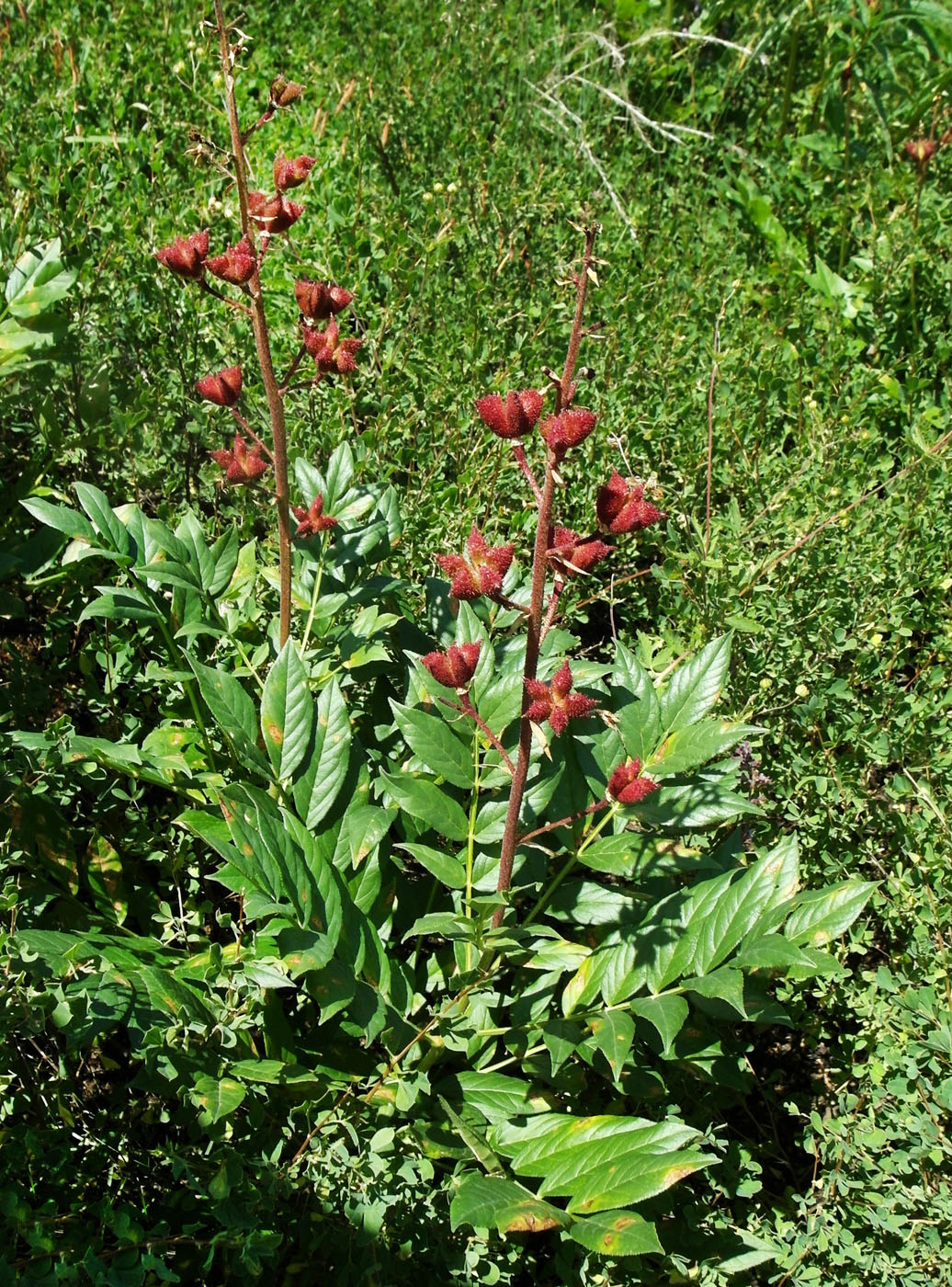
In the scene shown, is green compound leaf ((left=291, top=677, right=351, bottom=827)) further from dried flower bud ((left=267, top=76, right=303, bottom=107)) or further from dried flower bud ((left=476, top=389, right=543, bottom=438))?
dried flower bud ((left=267, top=76, right=303, bottom=107))

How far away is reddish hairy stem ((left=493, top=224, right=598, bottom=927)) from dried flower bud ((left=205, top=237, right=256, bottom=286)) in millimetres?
607

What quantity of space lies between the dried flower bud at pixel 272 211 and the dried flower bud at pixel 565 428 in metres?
0.74

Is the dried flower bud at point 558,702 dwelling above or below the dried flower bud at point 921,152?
below

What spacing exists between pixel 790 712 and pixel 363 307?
188cm

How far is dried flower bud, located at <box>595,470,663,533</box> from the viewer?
6.19 feet

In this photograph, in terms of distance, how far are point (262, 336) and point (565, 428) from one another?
70 centimetres

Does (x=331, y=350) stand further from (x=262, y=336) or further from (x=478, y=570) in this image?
(x=478, y=570)

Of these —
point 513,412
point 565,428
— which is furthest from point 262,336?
point 565,428

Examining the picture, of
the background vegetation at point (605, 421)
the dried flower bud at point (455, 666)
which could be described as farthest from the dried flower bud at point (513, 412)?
the background vegetation at point (605, 421)

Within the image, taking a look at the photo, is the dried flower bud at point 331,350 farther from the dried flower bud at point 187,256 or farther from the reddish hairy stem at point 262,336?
the dried flower bud at point 187,256

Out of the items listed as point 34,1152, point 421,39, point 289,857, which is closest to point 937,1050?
point 289,857

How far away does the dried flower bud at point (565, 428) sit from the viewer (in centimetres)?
175

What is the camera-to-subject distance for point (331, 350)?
7.52ft

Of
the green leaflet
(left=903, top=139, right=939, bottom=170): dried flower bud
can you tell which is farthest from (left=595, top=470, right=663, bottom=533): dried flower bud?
(left=903, top=139, right=939, bottom=170): dried flower bud
